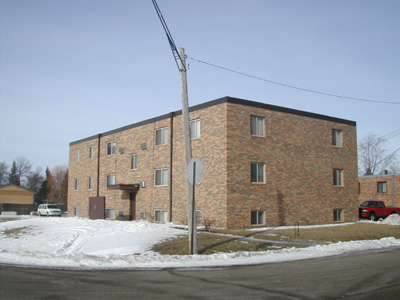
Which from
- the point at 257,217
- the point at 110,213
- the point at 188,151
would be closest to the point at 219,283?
the point at 188,151

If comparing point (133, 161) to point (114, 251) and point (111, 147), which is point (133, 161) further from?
point (114, 251)

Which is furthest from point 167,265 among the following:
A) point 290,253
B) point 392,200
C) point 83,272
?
point 392,200

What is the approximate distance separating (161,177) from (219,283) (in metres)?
20.2

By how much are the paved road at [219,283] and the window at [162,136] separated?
18.0m

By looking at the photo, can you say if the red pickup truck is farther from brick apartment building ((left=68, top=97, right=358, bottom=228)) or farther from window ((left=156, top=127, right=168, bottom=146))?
window ((left=156, top=127, right=168, bottom=146))

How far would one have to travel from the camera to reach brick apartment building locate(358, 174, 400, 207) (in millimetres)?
42344

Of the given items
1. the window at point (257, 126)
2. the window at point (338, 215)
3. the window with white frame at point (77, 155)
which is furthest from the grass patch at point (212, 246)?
the window with white frame at point (77, 155)

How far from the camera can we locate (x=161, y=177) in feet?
94.4

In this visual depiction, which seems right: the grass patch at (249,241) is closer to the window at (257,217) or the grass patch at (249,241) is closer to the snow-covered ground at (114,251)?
the snow-covered ground at (114,251)

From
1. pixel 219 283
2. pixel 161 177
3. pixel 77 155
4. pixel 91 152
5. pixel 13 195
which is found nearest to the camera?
pixel 219 283

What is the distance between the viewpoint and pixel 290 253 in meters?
14.1

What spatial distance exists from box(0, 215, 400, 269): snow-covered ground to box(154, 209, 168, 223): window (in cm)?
692

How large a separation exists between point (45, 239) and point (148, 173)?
12087 millimetres

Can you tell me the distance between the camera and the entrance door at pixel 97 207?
3503cm
